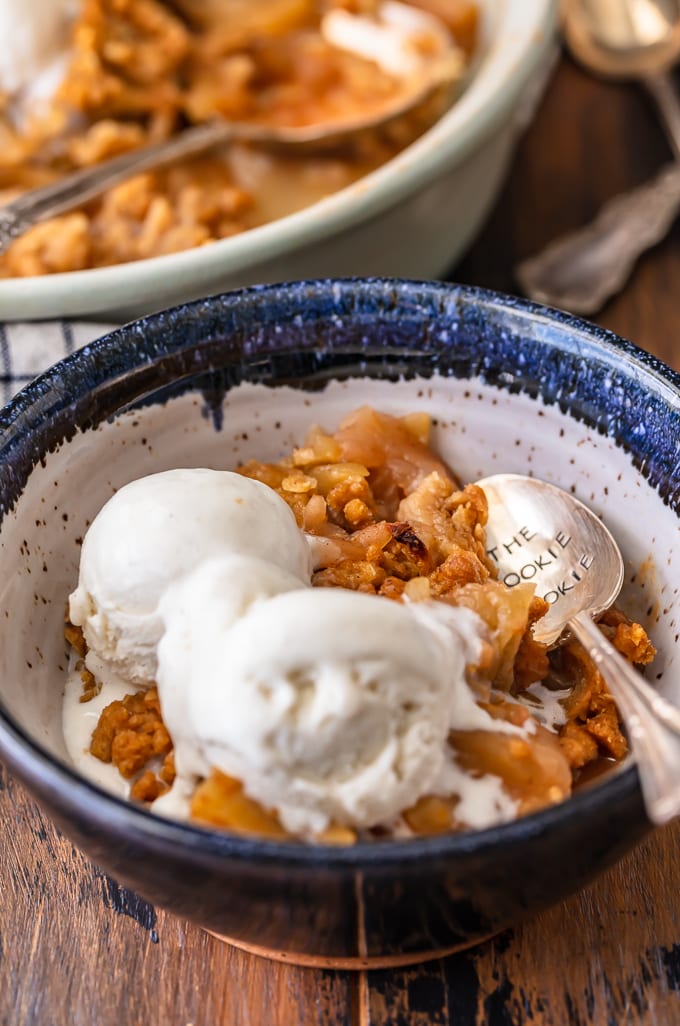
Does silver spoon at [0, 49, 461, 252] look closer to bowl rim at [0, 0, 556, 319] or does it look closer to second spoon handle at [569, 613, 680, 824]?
bowl rim at [0, 0, 556, 319]

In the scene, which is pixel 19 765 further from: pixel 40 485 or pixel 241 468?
pixel 241 468

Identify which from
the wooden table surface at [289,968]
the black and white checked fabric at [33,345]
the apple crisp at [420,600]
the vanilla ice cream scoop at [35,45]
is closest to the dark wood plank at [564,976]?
the wooden table surface at [289,968]

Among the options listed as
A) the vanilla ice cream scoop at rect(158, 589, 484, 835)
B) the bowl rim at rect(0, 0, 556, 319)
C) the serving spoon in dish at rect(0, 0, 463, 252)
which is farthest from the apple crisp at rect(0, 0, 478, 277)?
the vanilla ice cream scoop at rect(158, 589, 484, 835)

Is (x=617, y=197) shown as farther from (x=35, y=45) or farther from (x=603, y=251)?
(x=35, y=45)

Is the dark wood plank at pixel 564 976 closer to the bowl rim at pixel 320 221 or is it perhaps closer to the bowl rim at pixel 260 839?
the bowl rim at pixel 260 839

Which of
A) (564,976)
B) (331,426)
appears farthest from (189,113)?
(564,976)

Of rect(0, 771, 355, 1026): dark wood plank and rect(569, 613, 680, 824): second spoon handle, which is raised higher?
rect(569, 613, 680, 824): second spoon handle
